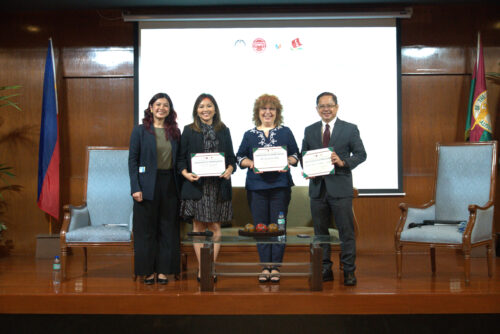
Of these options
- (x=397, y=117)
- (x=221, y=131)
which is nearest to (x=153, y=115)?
(x=221, y=131)

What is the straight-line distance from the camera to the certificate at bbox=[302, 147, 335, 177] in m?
3.60

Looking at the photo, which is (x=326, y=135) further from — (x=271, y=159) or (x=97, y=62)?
(x=97, y=62)

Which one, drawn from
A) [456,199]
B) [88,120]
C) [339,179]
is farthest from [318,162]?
[88,120]

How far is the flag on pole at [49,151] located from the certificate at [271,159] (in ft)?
8.52

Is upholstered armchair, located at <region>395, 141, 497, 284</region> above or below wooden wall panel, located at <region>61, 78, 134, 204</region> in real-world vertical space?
below

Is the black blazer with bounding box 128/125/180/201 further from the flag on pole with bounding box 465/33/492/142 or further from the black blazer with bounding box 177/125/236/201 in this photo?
the flag on pole with bounding box 465/33/492/142

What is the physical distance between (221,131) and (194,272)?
1319mm

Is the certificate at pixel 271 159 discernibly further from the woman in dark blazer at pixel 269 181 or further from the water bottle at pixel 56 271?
the water bottle at pixel 56 271

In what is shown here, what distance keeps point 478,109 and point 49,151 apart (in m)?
4.45

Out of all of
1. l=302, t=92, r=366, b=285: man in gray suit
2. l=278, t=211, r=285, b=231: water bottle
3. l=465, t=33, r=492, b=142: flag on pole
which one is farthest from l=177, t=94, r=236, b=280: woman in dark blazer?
l=465, t=33, r=492, b=142: flag on pole

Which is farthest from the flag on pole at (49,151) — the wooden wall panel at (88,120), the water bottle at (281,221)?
the water bottle at (281,221)

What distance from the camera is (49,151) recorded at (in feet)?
17.3

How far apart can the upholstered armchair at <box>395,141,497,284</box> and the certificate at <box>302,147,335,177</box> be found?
2.87 ft

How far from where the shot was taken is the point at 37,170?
5609 mm
